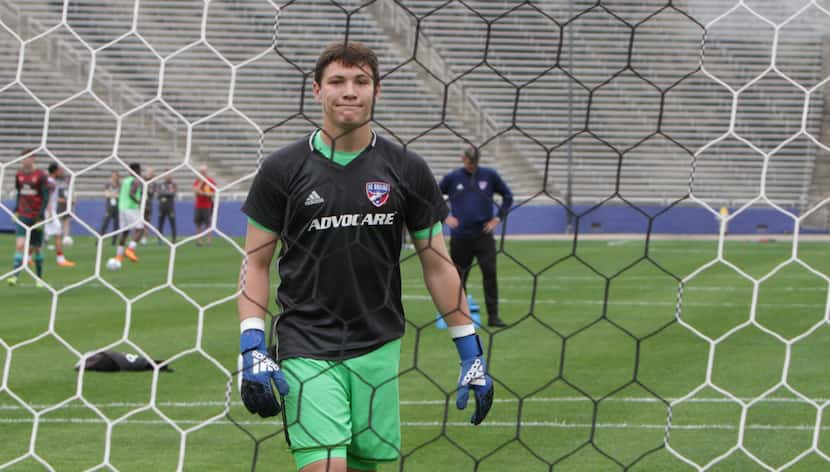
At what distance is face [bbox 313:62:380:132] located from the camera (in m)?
3.64

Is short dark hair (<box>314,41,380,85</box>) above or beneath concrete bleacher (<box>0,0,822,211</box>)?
above

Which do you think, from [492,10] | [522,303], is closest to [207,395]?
[522,303]

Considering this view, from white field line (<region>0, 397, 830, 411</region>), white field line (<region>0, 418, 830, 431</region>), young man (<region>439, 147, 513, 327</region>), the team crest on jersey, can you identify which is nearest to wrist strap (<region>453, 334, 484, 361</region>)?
the team crest on jersey

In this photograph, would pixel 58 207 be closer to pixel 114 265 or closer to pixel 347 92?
pixel 114 265

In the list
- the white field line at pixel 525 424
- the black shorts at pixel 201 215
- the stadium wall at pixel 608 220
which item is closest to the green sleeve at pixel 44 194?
the white field line at pixel 525 424

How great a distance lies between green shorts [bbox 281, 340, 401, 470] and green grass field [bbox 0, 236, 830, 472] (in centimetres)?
18

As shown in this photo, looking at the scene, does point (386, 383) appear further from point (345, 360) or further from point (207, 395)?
point (207, 395)

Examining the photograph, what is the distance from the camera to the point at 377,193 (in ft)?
12.6

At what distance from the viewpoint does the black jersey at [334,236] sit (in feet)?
12.5

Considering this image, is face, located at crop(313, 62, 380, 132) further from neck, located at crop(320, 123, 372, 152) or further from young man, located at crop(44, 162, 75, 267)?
young man, located at crop(44, 162, 75, 267)

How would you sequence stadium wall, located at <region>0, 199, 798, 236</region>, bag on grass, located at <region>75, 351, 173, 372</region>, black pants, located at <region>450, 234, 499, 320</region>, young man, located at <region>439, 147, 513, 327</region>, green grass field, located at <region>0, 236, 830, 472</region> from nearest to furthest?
1. green grass field, located at <region>0, 236, 830, 472</region>
2. bag on grass, located at <region>75, 351, 173, 372</region>
3. young man, located at <region>439, 147, 513, 327</region>
4. black pants, located at <region>450, 234, 499, 320</region>
5. stadium wall, located at <region>0, 199, 798, 236</region>

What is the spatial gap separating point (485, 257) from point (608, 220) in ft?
66.7

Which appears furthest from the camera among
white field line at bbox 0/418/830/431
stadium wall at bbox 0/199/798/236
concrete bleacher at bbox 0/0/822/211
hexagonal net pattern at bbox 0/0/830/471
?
stadium wall at bbox 0/199/798/236

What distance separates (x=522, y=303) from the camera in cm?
1305
